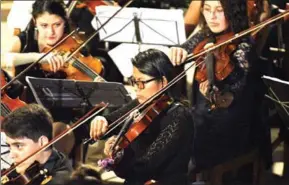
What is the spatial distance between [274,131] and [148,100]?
69cm

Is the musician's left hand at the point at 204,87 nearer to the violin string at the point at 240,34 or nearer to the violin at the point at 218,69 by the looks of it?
the violin at the point at 218,69

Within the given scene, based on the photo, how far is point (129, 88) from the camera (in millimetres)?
3379

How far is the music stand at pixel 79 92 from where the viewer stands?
10.8 ft

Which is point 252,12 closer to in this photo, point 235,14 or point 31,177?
point 235,14

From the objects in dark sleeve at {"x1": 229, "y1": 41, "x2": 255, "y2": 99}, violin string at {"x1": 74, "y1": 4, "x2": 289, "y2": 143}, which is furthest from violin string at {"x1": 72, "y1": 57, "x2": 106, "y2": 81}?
dark sleeve at {"x1": 229, "y1": 41, "x2": 255, "y2": 99}

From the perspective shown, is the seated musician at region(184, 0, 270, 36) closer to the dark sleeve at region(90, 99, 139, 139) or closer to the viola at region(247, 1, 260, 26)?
the viola at region(247, 1, 260, 26)

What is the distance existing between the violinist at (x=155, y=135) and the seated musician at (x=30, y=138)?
0.15 m

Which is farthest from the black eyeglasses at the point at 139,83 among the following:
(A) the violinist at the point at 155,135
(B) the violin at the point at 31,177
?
(B) the violin at the point at 31,177

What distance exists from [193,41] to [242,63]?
0.65 ft

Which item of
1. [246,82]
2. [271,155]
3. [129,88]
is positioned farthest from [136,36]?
[271,155]

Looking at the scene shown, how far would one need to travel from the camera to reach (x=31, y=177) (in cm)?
302

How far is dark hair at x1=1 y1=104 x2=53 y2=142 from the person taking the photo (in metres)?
3.12

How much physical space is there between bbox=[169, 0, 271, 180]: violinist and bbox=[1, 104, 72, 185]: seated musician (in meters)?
0.52

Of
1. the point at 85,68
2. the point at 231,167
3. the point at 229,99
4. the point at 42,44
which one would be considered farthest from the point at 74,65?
the point at 231,167
